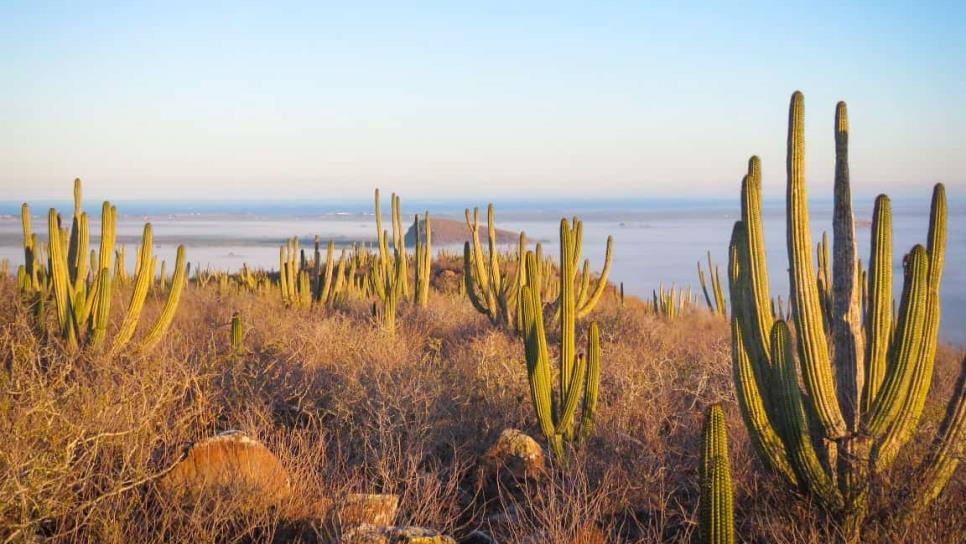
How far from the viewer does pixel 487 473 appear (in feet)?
21.6

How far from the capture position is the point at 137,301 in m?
9.21

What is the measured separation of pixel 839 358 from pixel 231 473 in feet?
12.8

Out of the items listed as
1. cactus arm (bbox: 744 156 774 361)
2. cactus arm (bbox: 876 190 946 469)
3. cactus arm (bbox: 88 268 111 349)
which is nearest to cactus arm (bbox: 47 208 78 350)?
cactus arm (bbox: 88 268 111 349)

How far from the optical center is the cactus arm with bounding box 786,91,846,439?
17.1 ft

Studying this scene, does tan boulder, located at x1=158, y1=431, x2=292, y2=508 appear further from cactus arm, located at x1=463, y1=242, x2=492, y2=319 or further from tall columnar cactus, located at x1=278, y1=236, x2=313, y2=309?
tall columnar cactus, located at x1=278, y1=236, x2=313, y2=309

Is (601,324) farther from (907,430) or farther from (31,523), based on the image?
(31,523)

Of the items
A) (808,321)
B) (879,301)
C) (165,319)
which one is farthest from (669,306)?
(808,321)

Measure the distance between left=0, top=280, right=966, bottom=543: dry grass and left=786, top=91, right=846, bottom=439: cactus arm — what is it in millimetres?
533

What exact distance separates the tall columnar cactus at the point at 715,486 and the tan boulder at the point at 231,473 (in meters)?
2.63

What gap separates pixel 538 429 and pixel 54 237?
5.86m

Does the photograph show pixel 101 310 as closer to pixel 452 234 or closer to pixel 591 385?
pixel 591 385

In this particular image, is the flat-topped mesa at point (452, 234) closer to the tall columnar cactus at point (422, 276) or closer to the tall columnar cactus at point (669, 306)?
the tall columnar cactus at point (669, 306)

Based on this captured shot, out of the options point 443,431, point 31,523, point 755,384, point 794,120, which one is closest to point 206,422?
point 443,431

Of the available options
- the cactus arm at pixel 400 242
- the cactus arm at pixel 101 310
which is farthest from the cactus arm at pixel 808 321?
the cactus arm at pixel 400 242
